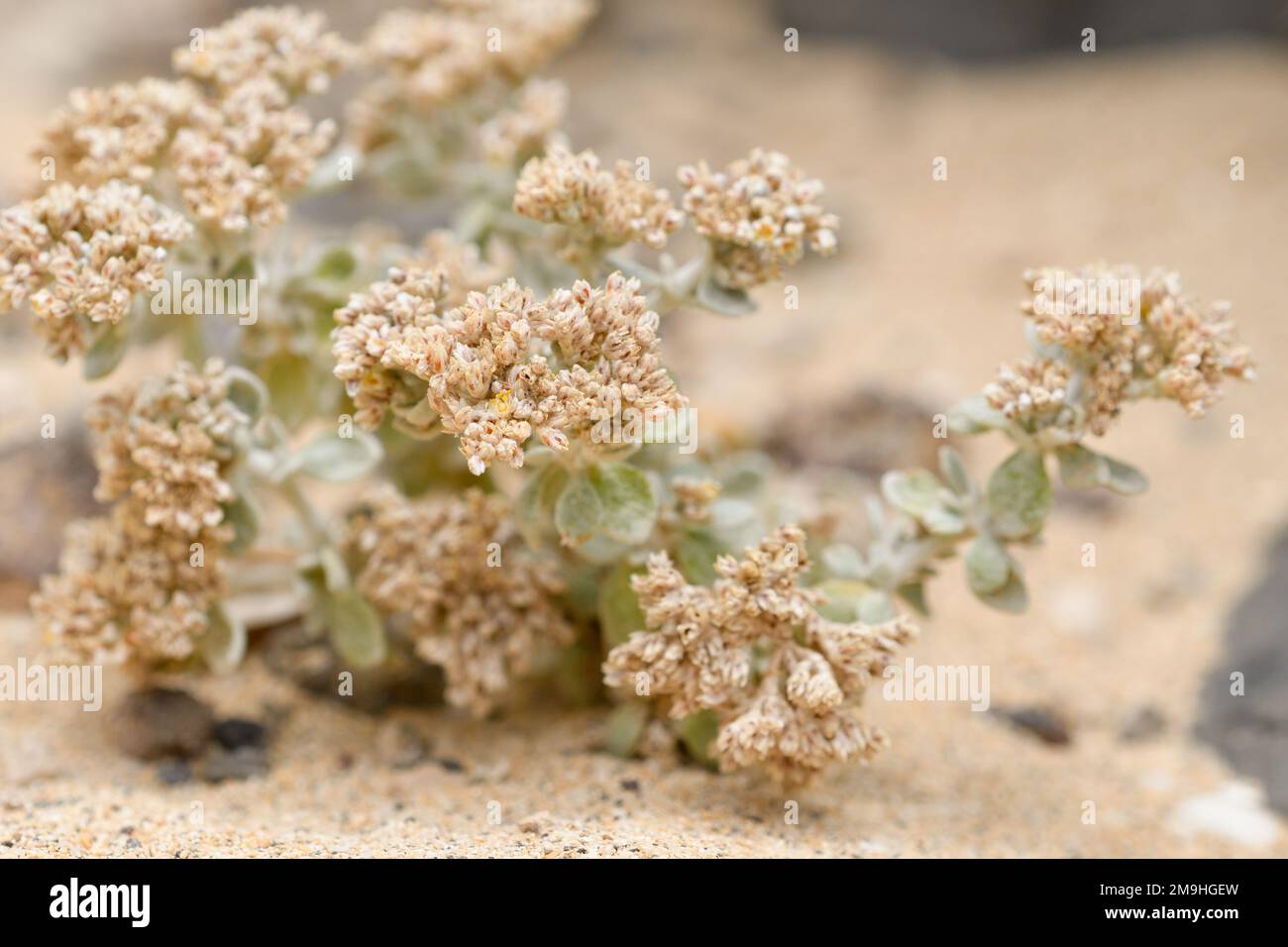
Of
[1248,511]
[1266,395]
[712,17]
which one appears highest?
[712,17]

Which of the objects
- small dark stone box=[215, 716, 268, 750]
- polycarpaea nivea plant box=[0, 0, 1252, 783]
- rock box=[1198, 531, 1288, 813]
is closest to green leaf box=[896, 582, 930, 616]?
polycarpaea nivea plant box=[0, 0, 1252, 783]

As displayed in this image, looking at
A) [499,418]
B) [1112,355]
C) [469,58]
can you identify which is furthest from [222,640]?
[1112,355]

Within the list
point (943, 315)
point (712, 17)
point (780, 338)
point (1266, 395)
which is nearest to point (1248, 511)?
point (1266, 395)

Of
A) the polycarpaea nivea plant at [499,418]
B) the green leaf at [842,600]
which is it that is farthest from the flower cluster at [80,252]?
the green leaf at [842,600]

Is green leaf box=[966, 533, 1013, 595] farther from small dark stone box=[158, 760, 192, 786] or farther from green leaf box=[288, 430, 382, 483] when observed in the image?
small dark stone box=[158, 760, 192, 786]

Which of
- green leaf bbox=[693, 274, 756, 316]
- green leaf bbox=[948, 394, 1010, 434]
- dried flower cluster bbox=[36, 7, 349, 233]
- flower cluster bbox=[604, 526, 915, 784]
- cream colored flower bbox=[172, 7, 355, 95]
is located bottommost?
flower cluster bbox=[604, 526, 915, 784]
